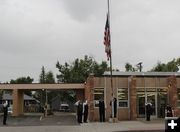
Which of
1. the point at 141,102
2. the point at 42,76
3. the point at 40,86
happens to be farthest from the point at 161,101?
the point at 42,76

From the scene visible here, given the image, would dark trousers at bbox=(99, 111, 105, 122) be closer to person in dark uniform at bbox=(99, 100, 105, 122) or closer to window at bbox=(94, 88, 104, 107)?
person in dark uniform at bbox=(99, 100, 105, 122)

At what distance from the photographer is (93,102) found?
114 ft

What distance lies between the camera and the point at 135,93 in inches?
1377

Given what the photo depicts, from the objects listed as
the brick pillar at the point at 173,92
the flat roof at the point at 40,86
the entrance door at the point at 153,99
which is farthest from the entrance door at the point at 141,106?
the flat roof at the point at 40,86

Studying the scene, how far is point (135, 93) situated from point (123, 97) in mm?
1315

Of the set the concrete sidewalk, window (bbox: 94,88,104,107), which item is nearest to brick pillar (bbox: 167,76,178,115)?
window (bbox: 94,88,104,107)

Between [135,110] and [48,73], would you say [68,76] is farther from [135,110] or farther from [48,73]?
[135,110]

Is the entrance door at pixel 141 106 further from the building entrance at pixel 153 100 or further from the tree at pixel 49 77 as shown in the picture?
the tree at pixel 49 77

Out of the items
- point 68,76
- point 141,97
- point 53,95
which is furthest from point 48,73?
point 141,97

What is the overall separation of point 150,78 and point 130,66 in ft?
174

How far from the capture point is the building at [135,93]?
34688 millimetres

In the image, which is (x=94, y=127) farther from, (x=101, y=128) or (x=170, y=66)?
(x=170, y=66)

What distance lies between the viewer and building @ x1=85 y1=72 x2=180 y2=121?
1366 inches

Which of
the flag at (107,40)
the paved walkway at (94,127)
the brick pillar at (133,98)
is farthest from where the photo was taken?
the brick pillar at (133,98)
